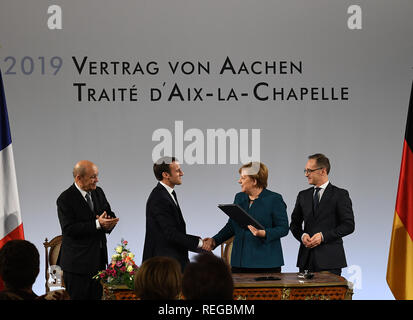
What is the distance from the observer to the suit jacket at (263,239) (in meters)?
4.70

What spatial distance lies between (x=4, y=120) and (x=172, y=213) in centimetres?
158

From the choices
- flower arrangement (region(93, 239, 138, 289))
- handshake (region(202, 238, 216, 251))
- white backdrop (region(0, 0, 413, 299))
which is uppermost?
white backdrop (region(0, 0, 413, 299))

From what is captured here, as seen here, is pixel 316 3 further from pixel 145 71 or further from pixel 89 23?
pixel 89 23

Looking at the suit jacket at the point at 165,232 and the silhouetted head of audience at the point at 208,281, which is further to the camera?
the suit jacket at the point at 165,232

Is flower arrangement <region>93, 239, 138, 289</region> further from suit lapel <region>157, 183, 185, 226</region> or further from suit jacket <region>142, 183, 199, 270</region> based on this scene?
suit lapel <region>157, 183, 185, 226</region>

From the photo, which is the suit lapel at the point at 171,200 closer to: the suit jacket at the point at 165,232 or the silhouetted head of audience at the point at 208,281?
the suit jacket at the point at 165,232

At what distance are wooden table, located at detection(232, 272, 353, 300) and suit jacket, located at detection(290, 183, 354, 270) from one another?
805 mm

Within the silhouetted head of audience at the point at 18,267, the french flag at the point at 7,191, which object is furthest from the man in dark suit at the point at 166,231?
the silhouetted head of audience at the point at 18,267

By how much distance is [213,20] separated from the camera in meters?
6.31

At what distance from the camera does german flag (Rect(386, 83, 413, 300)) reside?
5.08 m

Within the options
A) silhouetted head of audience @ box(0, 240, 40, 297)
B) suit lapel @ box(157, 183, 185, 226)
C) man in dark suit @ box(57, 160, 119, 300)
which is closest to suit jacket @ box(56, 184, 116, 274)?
man in dark suit @ box(57, 160, 119, 300)

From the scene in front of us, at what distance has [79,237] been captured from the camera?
4895mm

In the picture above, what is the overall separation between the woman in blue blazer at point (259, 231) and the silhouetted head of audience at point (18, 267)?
2.30m
